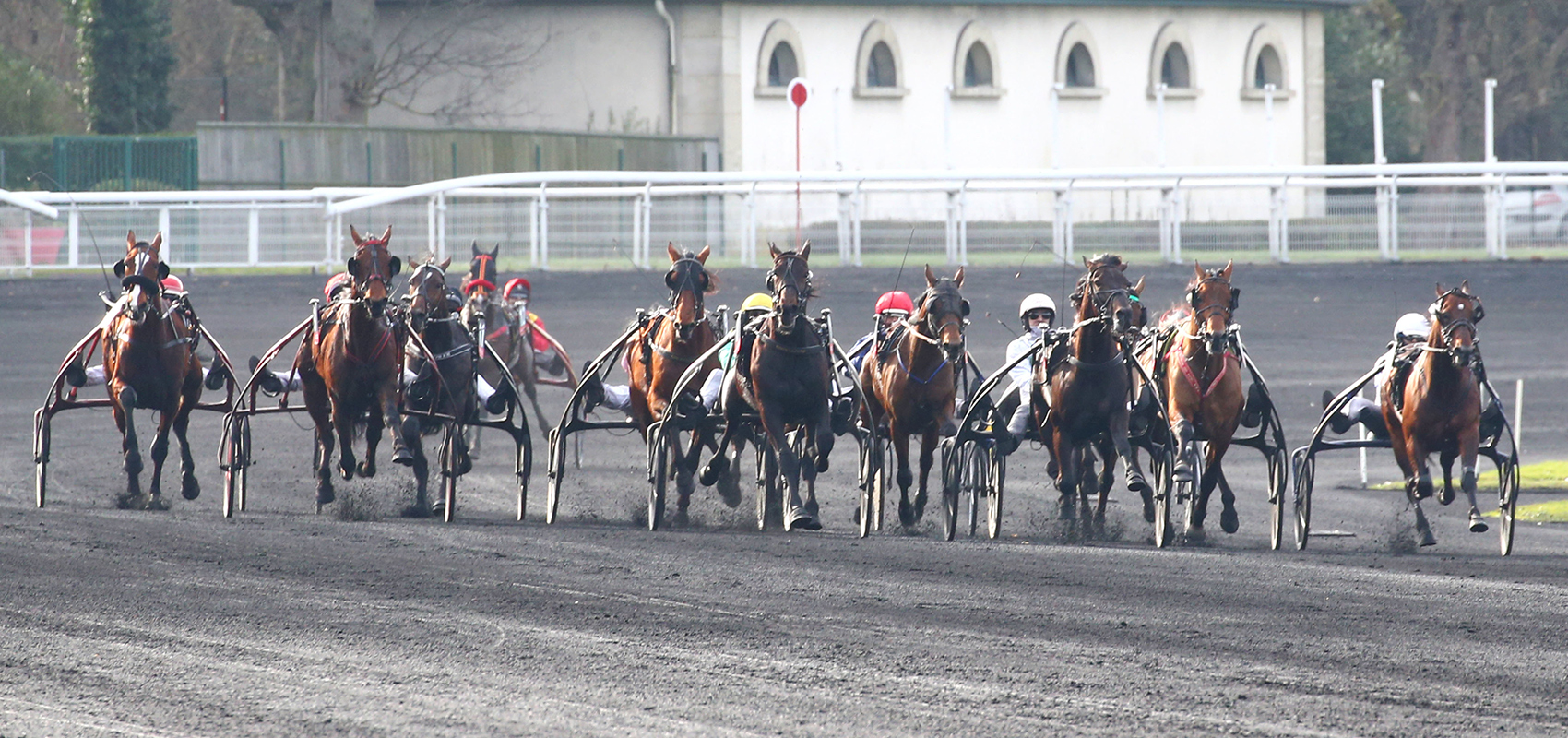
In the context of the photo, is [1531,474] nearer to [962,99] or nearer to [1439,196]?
[1439,196]

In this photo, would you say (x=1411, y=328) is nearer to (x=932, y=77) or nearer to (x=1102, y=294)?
(x=1102, y=294)

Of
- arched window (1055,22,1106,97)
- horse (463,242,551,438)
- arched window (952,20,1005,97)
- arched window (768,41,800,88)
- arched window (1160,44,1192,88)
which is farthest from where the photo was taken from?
arched window (1160,44,1192,88)

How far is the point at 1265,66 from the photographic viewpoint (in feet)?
117

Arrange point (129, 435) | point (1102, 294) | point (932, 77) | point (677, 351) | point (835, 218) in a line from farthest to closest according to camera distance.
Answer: point (932, 77) < point (835, 218) < point (129, 435) < point (677, 351) < point (1102, 294)

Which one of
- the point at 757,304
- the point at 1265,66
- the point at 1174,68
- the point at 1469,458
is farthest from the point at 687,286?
the point at 1265,66

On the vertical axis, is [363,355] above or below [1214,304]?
below

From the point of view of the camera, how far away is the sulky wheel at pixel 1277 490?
11281 mm

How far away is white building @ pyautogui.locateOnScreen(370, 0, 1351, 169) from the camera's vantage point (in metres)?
30.8

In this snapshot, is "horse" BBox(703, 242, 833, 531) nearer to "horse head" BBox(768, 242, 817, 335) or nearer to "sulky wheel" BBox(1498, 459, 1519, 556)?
"horse head" BBox(768, 242, 817, 335)

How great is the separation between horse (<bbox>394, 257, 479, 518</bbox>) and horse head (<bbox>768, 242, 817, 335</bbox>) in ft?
7.10

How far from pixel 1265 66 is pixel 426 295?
86.0 ft

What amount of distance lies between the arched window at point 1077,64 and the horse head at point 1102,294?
71.7ft

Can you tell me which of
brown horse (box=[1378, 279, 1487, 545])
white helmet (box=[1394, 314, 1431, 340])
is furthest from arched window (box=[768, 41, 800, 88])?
brown horse (box=[1378, 279, 1487, 545])

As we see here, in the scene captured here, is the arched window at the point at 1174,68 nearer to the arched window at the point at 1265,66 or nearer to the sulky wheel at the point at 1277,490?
the arched window at the point at 1265,66
